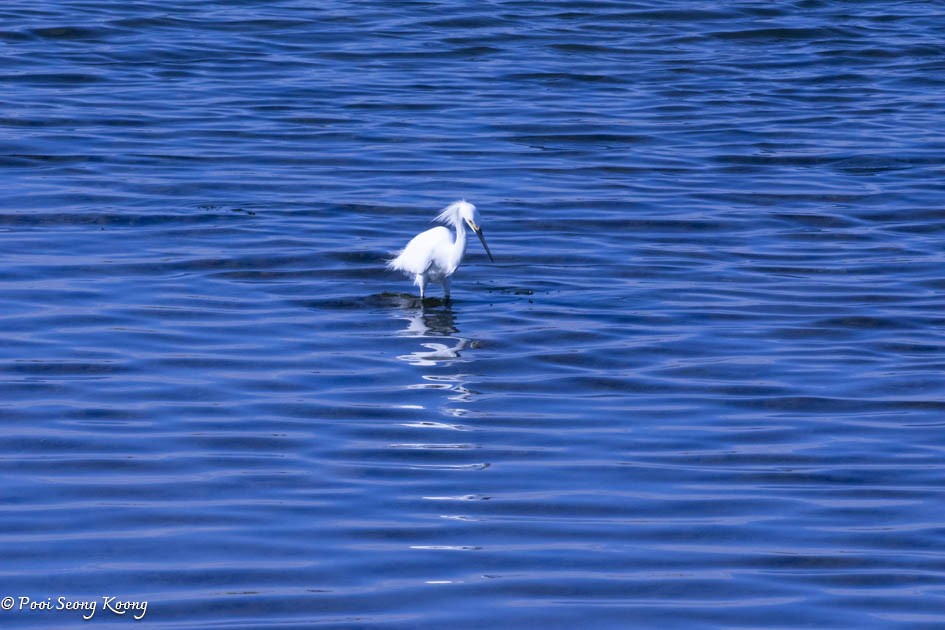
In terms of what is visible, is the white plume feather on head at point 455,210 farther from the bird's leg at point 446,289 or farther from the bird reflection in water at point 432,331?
the bird reflection in water at point 432,331

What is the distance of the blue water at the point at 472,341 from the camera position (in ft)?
19.7

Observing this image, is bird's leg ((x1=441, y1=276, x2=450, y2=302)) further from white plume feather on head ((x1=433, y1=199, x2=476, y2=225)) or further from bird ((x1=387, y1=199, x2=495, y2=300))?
white plume feather on head ((x1=433, y1=199, x2=476, y2=225))

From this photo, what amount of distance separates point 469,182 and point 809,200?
282cm

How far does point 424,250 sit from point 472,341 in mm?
1058

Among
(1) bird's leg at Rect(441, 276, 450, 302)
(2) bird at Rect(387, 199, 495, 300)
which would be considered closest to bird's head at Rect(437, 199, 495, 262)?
(2) bird at Rect(387, 199, 495, 300)

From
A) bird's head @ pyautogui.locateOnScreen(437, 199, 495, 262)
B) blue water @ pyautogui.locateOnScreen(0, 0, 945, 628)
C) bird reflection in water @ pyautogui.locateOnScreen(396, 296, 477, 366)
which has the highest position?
bird's head @ pyautogui.locateOnScreen(437, 199, 495, 262)

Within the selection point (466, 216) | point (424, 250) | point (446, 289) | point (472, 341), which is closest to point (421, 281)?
point (424, 250)

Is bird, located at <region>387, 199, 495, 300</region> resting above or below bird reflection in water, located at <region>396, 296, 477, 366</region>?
above

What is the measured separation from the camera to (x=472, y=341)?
31.7ft

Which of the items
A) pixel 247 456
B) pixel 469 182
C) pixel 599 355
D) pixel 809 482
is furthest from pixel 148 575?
pixel 469 182

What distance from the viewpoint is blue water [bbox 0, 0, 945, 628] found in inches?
236

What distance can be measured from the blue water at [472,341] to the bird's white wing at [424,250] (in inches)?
10.9

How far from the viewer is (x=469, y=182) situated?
1377cm

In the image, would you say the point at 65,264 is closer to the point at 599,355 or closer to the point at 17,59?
the point at 599,355
